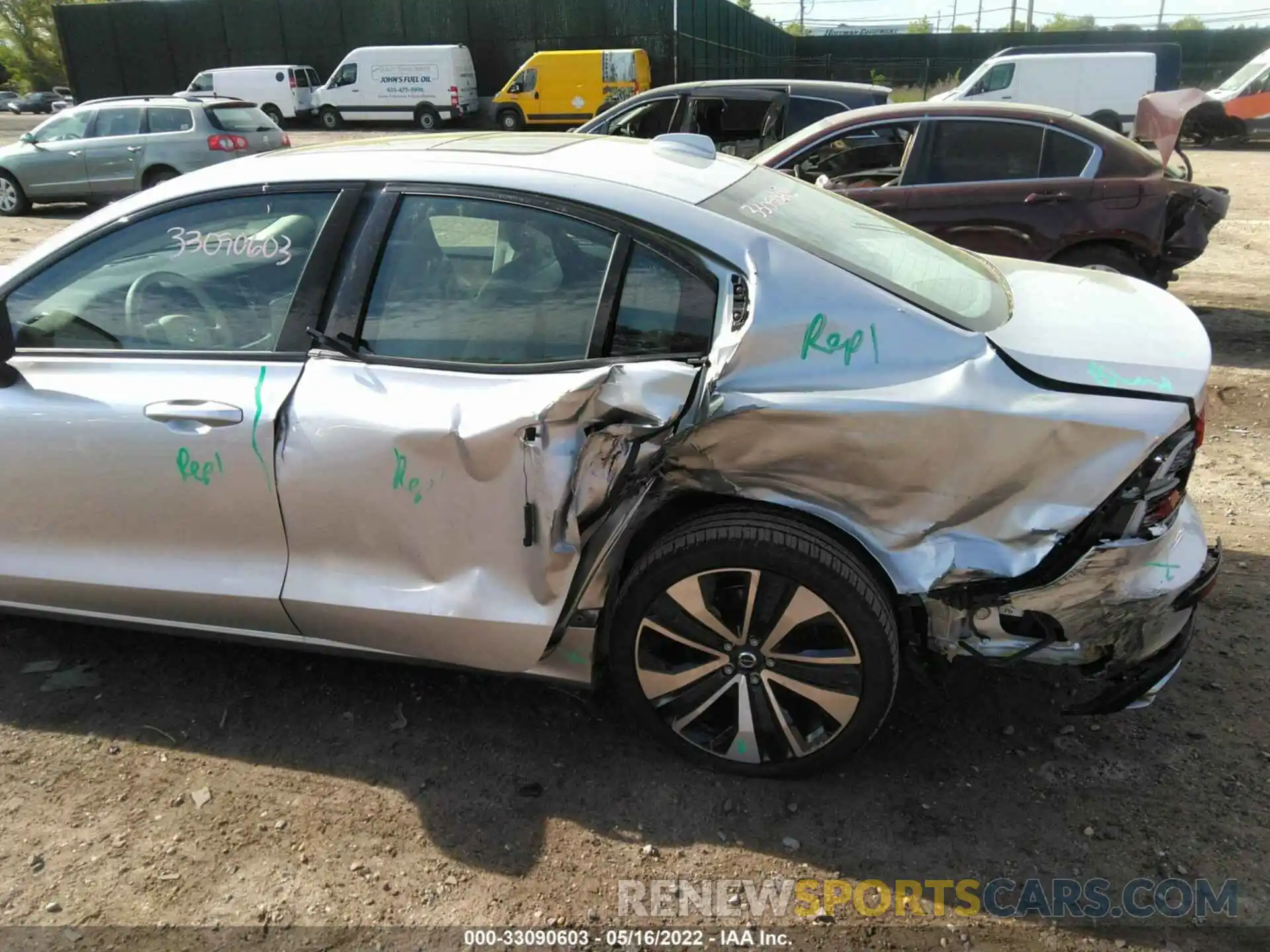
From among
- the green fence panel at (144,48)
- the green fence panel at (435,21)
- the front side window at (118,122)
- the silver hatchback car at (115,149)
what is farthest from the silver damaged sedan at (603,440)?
the green fence panel at (144,48)

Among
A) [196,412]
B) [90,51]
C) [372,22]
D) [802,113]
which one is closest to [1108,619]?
[196,412]

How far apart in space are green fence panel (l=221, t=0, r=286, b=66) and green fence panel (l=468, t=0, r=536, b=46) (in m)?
7.82

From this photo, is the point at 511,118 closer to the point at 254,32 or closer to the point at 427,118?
the point at 427,118

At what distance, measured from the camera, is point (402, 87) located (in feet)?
95.6

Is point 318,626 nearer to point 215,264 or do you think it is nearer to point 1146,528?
point 215,264

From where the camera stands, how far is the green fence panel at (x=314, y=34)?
34.7 m

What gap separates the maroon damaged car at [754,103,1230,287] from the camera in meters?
6.43

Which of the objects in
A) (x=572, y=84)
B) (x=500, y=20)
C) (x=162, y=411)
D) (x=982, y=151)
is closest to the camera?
(x=162, y=411)

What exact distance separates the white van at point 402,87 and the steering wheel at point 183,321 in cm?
2867

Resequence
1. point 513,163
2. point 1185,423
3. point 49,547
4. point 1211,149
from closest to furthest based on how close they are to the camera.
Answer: point 1185,423, point 513,163, point 49,547, point 1211,149

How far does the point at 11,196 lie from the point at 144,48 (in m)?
28.4

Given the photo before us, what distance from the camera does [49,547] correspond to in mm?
2945

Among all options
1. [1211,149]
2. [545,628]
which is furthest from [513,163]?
[1211,149]

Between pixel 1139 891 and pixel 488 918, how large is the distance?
1610mm
